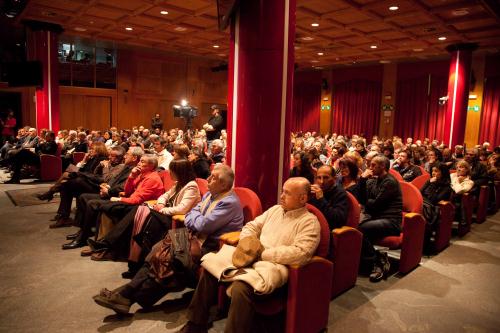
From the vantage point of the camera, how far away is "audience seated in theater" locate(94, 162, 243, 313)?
7.91 feet

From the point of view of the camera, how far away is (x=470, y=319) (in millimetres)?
2574

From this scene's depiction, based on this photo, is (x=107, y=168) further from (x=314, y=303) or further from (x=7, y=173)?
(x=7, y=173)

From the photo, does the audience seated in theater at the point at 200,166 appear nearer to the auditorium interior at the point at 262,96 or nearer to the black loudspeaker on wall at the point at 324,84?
the auditorium interior at the point at 262,96

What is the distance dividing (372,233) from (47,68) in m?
8.49

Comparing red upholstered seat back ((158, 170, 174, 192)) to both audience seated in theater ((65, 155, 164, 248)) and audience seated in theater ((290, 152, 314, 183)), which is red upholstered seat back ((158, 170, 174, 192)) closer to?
audience seated in theater ((65, 155, 164, 248))

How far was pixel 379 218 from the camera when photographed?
130 inches

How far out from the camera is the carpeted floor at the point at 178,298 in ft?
7.90

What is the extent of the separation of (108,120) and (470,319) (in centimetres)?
1341

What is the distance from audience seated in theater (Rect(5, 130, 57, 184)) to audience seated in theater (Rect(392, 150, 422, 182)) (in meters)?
6.46

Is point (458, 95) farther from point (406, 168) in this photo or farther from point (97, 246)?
point (97, 246)

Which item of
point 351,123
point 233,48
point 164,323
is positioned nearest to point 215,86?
point 351,123

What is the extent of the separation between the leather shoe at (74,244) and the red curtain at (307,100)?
519 inches

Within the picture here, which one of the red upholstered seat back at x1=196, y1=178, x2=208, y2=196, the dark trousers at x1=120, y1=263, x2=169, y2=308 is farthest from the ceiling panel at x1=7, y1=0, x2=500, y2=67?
the dark trousers at x1=120, y1=263, x2=169, y2=308

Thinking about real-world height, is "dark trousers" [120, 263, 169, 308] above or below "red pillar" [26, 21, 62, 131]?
below
